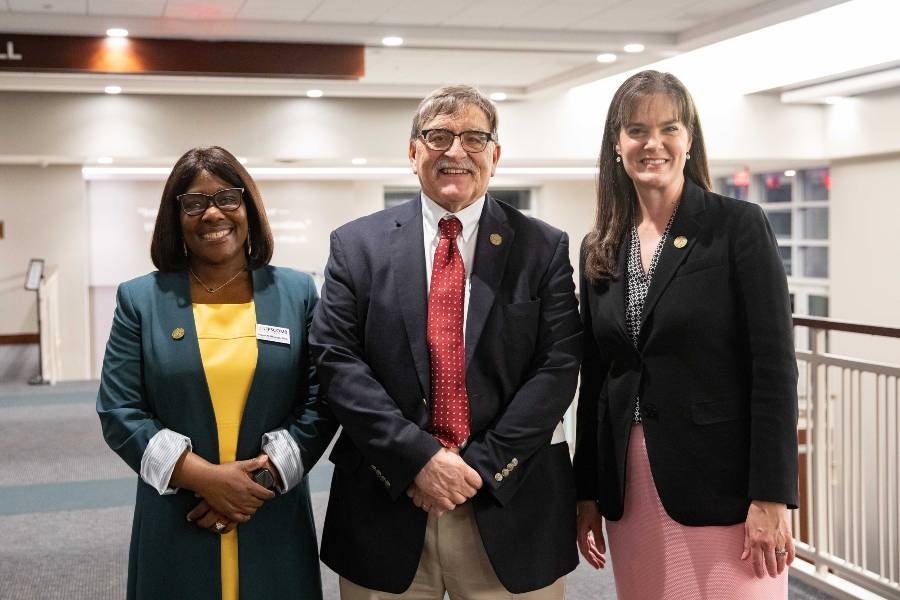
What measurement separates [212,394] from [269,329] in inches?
7.9

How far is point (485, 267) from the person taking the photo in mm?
2248

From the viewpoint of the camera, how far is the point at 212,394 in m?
2.31

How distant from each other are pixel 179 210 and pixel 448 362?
755 millimetres

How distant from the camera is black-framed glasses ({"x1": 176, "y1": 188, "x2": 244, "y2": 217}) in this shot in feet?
7.64

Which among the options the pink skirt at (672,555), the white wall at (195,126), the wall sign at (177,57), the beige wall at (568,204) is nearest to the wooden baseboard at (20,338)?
the white wall at (195,126)

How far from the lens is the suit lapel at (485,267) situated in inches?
86.3

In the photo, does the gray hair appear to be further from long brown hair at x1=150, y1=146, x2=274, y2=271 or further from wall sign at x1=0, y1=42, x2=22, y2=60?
wall sign at x1=0, y1=42, x2=22, y2=60

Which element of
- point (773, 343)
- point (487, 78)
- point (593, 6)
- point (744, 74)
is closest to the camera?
point (773, 343)

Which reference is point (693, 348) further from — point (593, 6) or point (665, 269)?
point (593, 6)

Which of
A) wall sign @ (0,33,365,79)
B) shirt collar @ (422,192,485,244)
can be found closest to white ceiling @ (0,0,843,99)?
wall sign @ (0,33,365,79)

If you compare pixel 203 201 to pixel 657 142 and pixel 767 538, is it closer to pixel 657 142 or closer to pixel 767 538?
pixel 657 142

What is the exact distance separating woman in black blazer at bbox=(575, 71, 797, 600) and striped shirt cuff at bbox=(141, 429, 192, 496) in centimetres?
98

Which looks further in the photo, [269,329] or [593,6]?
[593,6]

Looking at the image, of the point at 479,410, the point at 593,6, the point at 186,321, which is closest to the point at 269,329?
the point at 186,321
